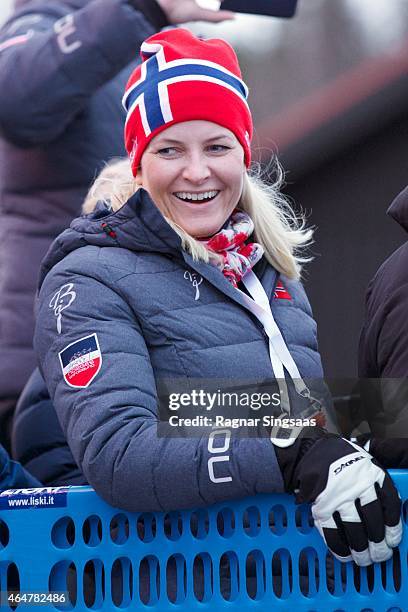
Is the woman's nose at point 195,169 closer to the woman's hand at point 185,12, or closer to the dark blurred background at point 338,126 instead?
the dark blurred background at point 338,126

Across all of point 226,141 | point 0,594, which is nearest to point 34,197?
point 226,141

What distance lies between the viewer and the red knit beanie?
2.28 metres

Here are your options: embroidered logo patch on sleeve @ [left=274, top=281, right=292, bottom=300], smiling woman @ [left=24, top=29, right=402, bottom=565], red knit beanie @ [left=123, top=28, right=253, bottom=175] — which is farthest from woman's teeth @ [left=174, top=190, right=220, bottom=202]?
embroidered logo patch on sleeve @ [left=274, top=281, right=292, bottom=300]

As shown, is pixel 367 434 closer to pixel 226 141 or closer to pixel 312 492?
pixel 312 492

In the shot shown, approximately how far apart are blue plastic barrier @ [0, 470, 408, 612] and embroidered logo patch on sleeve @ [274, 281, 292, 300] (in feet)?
2.02

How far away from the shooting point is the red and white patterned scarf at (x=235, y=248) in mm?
2293

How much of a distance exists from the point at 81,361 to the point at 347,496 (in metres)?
0.52

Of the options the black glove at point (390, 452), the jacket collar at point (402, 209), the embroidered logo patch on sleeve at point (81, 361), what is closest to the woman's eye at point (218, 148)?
the jacket collar at point (402, 209)

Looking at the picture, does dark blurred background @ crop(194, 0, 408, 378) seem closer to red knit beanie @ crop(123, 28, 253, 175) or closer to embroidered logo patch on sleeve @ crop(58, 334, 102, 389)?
red knit beanie @ crop(123, 28, 253, 175)

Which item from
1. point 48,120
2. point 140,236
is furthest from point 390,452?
point 48,120

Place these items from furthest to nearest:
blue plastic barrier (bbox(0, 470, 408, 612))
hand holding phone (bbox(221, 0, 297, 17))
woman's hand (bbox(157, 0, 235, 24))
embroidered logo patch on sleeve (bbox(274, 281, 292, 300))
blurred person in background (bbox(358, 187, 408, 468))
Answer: woman's hand (bbox(157, 0, 235, 24)), hand holding phone (bbox(221, 0, 297, 17)), embroidered logo patch on sleeve (bbox(274, 281, 292, 300)), blurred person in background (bbox(358, 187, 408, 468)), blue plastic barrier (bbox(0, 470, 408, 612))

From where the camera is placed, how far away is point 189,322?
7.05ft

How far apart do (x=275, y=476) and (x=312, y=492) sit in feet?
0.26

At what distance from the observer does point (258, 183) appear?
2.65 meters
